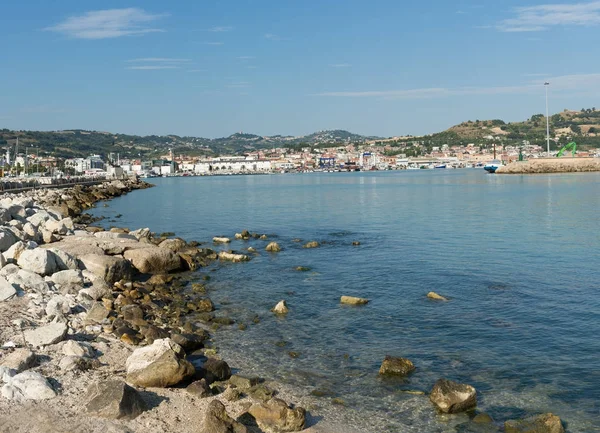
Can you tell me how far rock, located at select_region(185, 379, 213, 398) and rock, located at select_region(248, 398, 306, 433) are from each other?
106cm

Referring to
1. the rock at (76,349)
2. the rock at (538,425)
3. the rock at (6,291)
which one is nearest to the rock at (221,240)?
the rock at (6,291)

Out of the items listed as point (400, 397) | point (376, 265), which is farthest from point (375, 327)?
point (376, 265)

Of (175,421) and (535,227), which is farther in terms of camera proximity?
(535,227)

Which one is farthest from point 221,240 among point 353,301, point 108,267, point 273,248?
point 353,301

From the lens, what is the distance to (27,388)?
9.25 meters

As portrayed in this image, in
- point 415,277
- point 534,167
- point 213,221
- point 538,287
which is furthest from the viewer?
point 534,167

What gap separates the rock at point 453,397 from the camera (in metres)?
9.74

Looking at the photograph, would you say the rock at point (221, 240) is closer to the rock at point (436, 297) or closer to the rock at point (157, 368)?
the rock at point (436, 297)

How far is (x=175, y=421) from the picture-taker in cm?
898

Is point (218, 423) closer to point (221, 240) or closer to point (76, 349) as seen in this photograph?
point (76, 349)

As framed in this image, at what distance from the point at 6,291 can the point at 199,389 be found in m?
7.36

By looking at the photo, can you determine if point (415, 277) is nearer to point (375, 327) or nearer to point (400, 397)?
point (375, 327)

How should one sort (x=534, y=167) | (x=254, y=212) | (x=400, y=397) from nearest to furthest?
(x=400, y=397) → (x=254, y=212) → (x=534, y=167)

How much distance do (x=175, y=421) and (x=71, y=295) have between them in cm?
830
